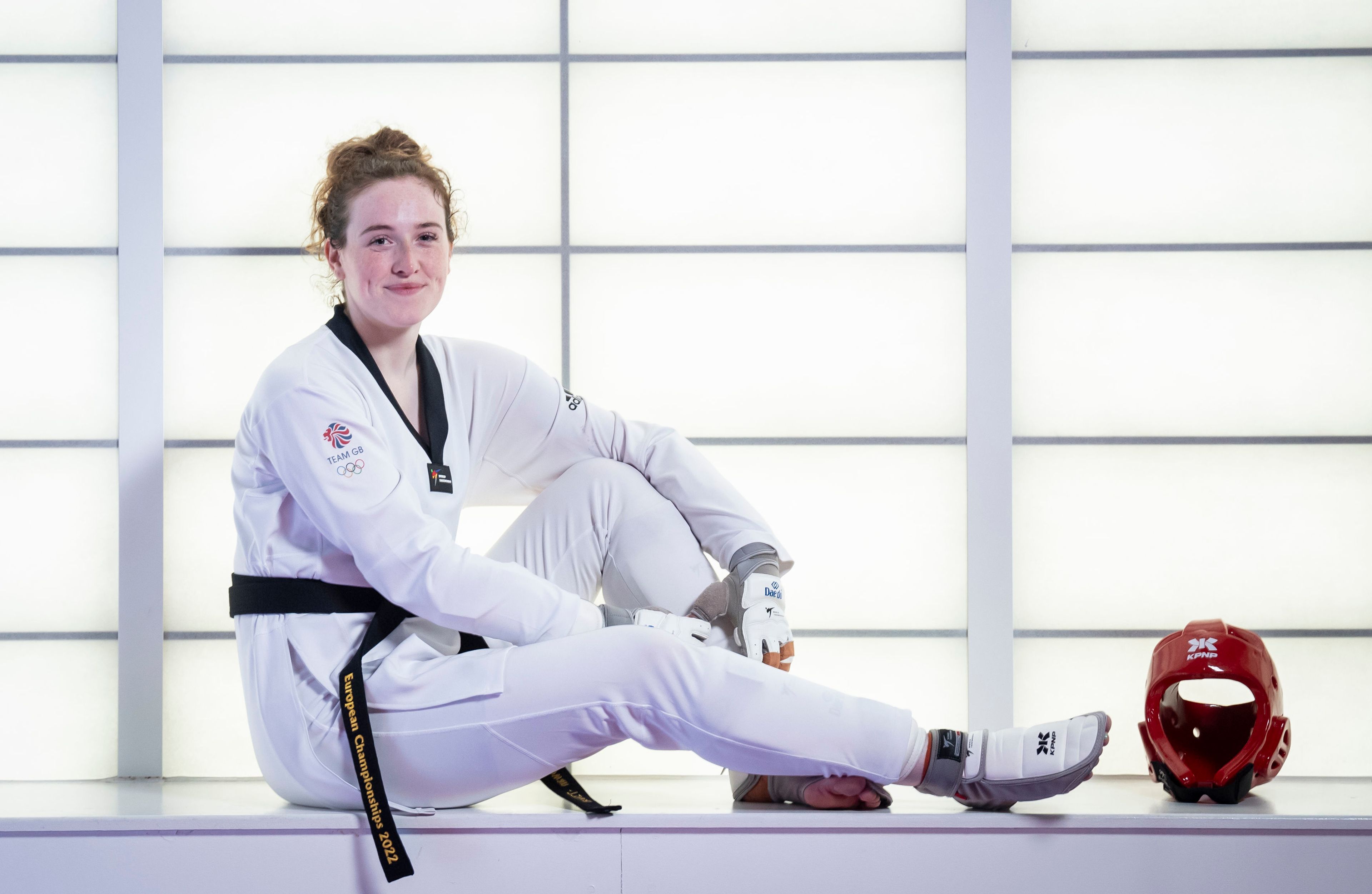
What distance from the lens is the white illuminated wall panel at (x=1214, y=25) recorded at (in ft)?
9.31

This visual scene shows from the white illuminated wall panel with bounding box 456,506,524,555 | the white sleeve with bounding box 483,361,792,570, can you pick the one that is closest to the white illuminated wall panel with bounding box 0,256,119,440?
the white illuminated wall panel with bounding box 456,506,524,555

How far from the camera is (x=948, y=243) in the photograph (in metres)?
2.84

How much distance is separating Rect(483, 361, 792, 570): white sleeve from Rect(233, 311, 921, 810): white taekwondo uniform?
0.37 metres

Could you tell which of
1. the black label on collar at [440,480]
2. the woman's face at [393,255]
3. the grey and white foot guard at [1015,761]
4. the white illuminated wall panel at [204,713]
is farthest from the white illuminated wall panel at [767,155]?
the white illuminated wall panel at [204,713]

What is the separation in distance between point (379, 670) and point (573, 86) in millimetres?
1795

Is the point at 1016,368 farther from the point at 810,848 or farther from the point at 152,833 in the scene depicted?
the point at 152,833

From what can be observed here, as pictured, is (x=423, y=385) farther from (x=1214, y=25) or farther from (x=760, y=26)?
(x=1214, y=25)

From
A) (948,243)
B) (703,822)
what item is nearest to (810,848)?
(703,822)

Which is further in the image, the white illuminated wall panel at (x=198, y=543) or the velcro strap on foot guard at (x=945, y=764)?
the white illuminated wall panel at (x=198, y=543)

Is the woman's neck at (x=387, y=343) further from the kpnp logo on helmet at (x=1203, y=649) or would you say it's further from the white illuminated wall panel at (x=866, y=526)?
the kpnp logo on helmet at (x=1203, y=649)

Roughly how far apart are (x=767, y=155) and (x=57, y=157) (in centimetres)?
208

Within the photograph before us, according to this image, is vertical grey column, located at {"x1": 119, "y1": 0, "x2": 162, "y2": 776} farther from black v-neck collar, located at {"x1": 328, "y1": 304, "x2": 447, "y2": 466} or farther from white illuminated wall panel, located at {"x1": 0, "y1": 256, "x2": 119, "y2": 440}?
black v-neck collar, located at {"x1": 328, "y1": 304, "x2": 447, "y2": 466}

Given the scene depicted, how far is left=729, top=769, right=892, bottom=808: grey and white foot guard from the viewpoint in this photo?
77.2 inches

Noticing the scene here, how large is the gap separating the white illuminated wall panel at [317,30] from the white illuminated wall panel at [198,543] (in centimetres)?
120
